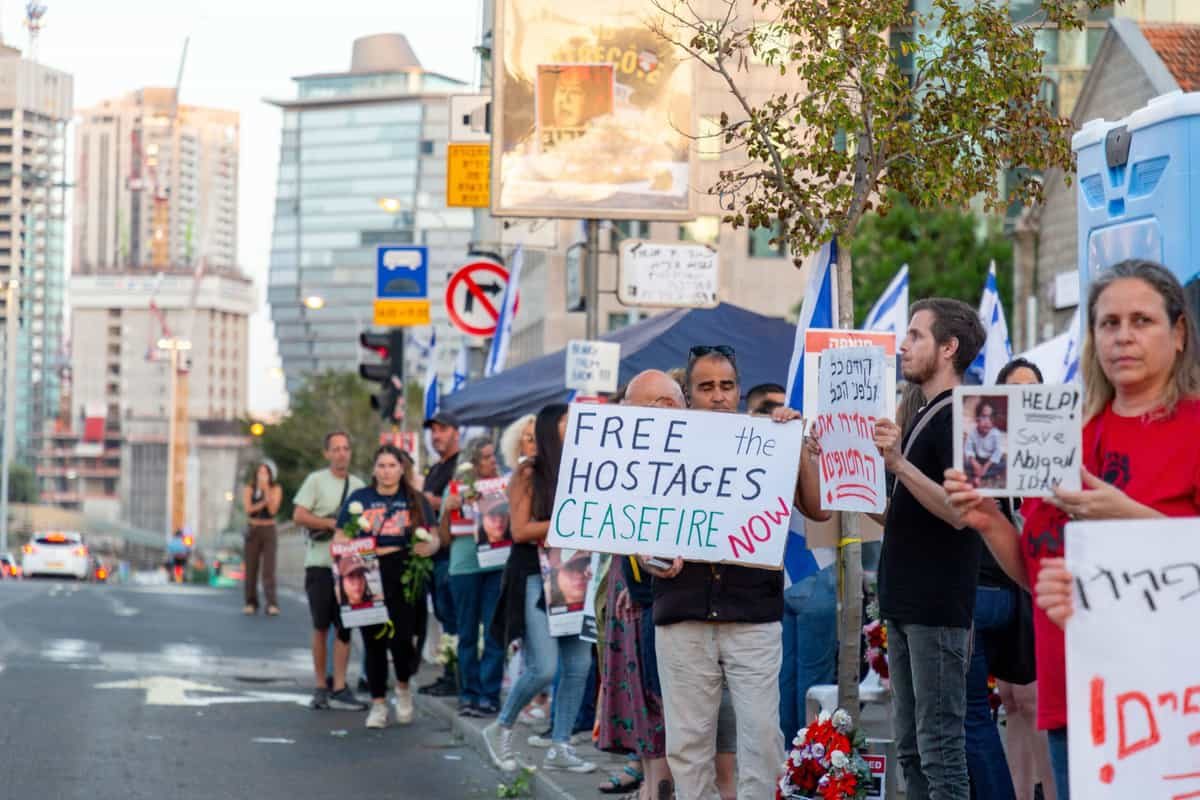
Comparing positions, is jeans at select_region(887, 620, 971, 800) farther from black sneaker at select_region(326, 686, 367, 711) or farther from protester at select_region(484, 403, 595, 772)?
black sneaker at select_region(326, 686, 367, 711)

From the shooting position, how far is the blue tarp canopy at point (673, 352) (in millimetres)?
14859

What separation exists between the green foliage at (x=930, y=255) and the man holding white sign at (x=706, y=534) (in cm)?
4245

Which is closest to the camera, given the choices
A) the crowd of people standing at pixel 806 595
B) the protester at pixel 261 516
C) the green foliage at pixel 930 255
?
the crowd of people standing at pixel 806 595

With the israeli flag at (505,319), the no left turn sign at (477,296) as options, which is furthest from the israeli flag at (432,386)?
the no left turn sign at (477,296)

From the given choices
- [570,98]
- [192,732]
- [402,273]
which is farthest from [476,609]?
[402,273]

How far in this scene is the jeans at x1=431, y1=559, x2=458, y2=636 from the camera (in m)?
14.7

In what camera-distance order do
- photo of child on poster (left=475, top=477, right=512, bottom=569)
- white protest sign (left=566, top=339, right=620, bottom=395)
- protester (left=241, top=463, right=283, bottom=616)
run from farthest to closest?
protester (left=241, top=463, right=283, bottom=616) → white protest sign (left=566, top=339, right=620, bottom=395) → photo of child on poster (left=475, top=477, right=512, bottom=569)

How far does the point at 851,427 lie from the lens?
6.60 metres

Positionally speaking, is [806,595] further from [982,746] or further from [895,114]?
[982,746]

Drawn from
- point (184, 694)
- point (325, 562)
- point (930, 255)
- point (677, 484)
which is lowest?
point (184, 694)

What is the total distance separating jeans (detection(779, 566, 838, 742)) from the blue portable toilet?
3.42 m

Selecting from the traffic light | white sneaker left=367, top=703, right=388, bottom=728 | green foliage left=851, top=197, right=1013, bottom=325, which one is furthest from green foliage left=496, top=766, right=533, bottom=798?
green foliage left=851, top=197, right=1013, bottom=325

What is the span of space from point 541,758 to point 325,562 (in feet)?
11.8

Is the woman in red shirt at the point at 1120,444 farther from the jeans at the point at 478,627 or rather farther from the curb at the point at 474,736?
the jeans at the point at 478,627
